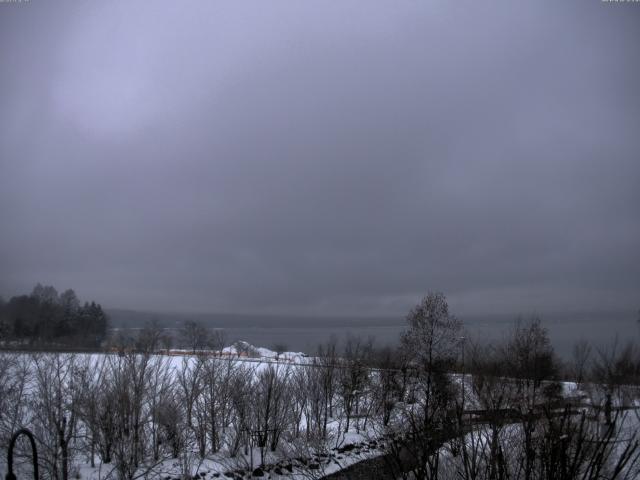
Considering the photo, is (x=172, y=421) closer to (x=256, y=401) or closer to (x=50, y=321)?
(x=256, y=401)

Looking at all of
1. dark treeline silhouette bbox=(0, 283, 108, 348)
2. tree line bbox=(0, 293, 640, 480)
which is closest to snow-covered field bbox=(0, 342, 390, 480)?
tree line bbox=(0, 293, 640, 480)

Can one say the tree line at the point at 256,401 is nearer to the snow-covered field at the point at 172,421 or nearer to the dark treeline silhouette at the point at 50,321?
the snow-covered field at the point at 172,421

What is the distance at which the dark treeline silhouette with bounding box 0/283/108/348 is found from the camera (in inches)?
2340

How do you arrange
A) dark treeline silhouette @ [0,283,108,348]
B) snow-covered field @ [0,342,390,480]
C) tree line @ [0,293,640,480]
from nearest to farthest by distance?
tree line @ [0,293,640,480], snow-covered field @ [0,342,390,480], dark treeline silhouette @ [0,283,108,348]

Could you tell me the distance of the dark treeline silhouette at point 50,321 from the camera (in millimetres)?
59438

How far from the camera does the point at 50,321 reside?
262 feet

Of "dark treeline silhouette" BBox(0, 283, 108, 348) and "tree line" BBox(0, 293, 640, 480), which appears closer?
"tree line" BBox(0, 293, 640, 480)

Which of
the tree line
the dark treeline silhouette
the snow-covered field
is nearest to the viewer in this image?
the tree line

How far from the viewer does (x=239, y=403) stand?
3203cm

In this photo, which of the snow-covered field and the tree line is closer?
the tree line

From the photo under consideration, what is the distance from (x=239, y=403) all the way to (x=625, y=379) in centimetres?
3208

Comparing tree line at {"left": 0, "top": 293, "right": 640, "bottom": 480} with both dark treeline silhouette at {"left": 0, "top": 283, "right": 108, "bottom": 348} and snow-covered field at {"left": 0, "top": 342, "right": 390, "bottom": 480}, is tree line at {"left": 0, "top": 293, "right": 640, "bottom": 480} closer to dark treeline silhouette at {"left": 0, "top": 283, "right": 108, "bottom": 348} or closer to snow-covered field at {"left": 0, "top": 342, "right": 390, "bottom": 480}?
snow-covered field at {"left": 0, "top": 342, "right": 390, "bottom": 480}

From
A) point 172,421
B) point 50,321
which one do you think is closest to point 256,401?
point 172,421

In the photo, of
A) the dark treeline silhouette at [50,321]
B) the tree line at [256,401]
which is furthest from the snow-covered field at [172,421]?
the dark treeline silhouette at [50,321]
